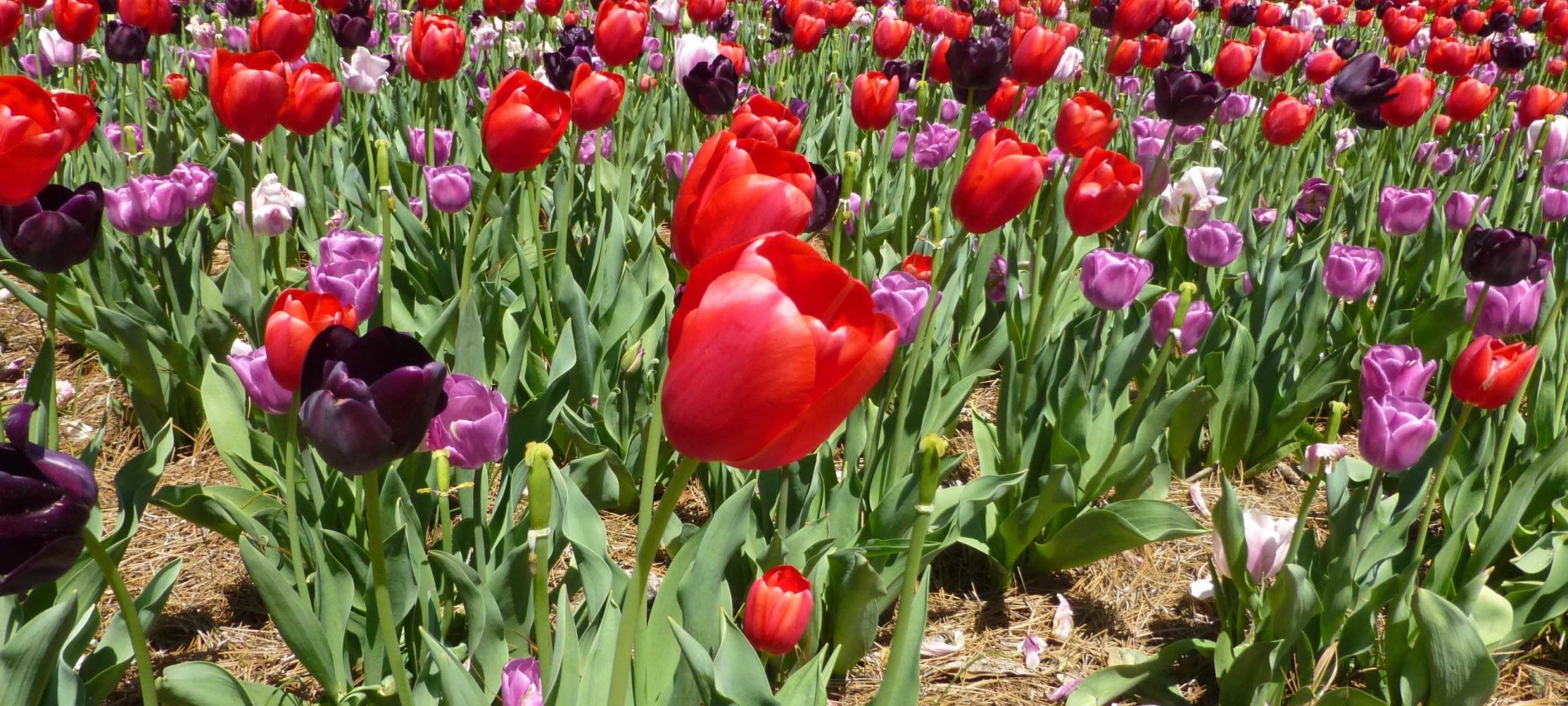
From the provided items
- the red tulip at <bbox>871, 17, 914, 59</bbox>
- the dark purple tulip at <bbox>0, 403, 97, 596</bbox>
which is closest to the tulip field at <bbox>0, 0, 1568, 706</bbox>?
the dark purple tulip at <bbox>0, 403, 97, 596</bbox>

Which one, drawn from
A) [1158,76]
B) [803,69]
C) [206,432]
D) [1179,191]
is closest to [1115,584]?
[1179,191]

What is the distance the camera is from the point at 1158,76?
2783 millimetres

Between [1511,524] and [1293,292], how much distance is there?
1.11m

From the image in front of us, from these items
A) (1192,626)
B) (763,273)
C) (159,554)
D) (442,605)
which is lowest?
(1192,626)

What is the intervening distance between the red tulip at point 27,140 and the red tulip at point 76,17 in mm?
1716

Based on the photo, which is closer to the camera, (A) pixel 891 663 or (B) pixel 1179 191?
(A) pixel 891 663

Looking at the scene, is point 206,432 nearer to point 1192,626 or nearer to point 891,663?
point 891,663

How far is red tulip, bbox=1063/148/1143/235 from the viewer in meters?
2.05

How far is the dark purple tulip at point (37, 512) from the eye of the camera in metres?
0.88

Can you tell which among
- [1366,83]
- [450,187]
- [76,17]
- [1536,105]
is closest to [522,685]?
[450,187]

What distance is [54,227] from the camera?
1.52 metres

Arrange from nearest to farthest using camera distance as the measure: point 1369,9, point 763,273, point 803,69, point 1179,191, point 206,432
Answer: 1. point 763,273
2. point 206,432
3. point 1179,191
4. point 803,69
5. point 1369,9

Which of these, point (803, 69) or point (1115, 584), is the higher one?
point (803, 69)

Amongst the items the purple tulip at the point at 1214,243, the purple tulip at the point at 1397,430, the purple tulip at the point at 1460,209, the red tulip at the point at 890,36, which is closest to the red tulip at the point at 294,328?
the purple tulip at the point at 1397,430
